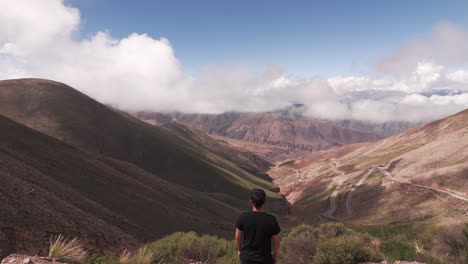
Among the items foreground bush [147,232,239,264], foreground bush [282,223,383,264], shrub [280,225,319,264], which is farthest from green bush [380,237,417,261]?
foreground bush [147,232,239,264]

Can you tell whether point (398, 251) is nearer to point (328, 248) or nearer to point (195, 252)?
point (328, 248)

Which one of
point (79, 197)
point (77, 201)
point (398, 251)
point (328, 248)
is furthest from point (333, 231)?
point (79, 197)

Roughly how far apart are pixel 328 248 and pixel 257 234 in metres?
7.16

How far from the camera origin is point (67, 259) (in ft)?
30.0

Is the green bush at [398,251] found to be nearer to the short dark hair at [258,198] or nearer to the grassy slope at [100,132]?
the short dark hair at [258,198]

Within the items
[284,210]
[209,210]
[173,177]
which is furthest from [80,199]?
[284,210]

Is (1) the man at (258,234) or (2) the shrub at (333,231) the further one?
(2) the shrub at (333,231)

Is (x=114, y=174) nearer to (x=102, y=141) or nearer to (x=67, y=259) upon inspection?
(x=67, y=259)

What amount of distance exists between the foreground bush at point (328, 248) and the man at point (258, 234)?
251 inches

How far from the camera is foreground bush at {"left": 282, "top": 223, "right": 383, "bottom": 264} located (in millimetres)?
11688

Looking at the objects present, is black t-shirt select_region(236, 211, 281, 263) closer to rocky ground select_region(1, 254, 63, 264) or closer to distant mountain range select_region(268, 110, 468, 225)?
rocky ground select_region(1, 254, 63, 264)

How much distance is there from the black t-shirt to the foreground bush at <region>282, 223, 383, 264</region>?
6.50 meters

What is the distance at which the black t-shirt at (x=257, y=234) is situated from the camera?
21.3 ft

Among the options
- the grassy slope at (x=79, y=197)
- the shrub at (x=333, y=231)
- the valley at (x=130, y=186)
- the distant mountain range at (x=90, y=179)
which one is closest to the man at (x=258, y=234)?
the shrub at (x=333, y=231)
